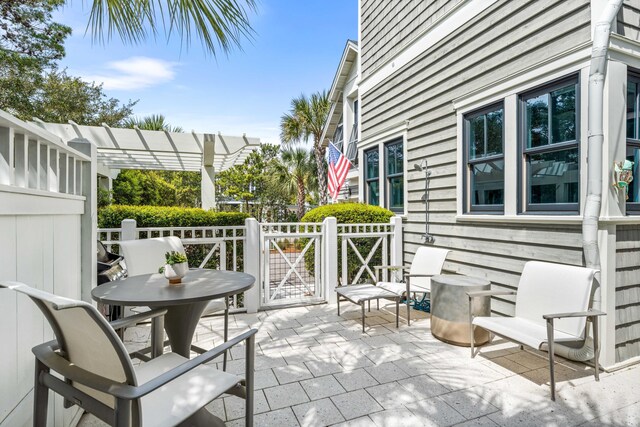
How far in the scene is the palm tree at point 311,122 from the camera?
12328 millimetres

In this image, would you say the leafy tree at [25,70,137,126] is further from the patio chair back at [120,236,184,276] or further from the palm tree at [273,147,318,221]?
the patio chair back at [120,236,184,276]

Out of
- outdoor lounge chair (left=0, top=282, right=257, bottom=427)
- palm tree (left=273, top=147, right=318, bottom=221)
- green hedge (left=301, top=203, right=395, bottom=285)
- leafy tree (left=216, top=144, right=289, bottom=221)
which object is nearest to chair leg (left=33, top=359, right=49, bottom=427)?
outdoor lounge chair (left=0, top=282, right=257, bottom=427)

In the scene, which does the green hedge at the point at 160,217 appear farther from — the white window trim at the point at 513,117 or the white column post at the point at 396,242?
the white window trim at the point at 513,117

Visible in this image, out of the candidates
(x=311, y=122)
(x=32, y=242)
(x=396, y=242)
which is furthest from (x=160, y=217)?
(x=311, y=122)

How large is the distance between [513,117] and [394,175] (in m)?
2.54

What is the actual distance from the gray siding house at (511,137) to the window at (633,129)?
1 cm

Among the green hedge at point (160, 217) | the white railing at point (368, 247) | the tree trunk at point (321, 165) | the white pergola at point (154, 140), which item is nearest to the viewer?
the green hedge at point (160, 217)

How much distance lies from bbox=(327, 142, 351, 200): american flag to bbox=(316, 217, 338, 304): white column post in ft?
9.45

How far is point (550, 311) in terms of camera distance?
291 centimetres

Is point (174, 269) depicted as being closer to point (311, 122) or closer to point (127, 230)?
point (127, 230)

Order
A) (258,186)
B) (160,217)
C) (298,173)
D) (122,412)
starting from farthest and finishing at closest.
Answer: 1. (258,186)
2. (298,173)
3. (160,217)
4. (122,412)

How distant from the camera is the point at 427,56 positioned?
200 inches

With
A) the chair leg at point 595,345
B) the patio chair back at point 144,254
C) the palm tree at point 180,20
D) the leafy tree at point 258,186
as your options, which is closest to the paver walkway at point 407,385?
the chair leg at point 595,345

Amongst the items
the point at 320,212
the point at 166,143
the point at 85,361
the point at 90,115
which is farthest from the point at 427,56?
the point at 90,115
